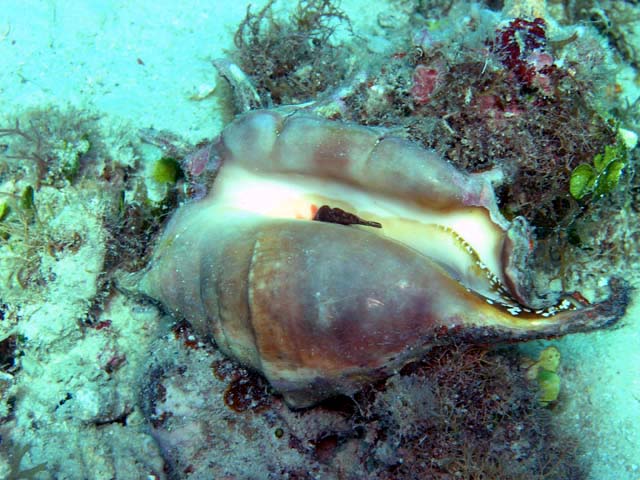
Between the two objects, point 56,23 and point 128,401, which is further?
point 56,23

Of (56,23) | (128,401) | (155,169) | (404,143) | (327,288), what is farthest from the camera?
(56,23)

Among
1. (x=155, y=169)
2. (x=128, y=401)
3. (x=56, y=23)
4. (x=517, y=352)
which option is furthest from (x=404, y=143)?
(x=56, y=23)

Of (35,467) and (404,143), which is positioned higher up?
(404,143)

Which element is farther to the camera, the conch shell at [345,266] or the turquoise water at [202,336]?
the turquoise water at [202,336]

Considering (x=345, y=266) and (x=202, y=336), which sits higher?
(x=345, y=266)

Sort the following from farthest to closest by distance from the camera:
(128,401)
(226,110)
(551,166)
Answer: (226,110) < (128,401) < (551,166)

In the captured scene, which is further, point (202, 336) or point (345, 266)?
point (202, 336)

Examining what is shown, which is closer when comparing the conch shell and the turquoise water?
the conch shell

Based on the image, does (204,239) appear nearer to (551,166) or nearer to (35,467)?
(35,467)
